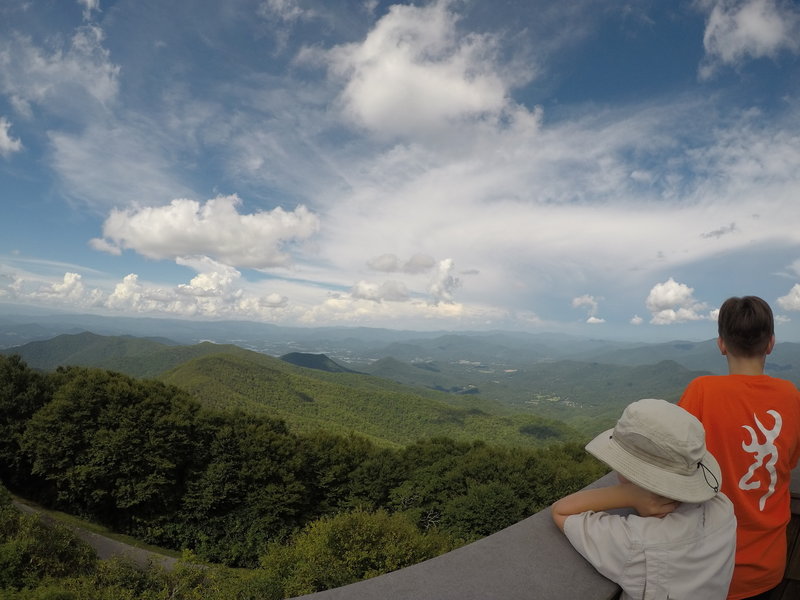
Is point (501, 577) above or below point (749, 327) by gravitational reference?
below

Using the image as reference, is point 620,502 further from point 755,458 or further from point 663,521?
point 755,458

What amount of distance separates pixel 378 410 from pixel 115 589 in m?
103

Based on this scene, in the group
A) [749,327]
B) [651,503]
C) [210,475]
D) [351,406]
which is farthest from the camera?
[351,406]

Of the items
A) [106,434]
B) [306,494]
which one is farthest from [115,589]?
[306,494]

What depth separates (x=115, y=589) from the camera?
11.4m

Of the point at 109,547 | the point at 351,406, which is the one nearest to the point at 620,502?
the point at 109,547

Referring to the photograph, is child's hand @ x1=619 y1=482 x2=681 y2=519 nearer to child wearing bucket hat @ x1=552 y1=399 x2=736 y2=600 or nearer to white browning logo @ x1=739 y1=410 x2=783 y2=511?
child wearing bucket hat @ x1=552 y1=399 x2=736 y2=600

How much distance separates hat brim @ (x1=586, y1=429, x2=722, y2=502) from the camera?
4.94 feet

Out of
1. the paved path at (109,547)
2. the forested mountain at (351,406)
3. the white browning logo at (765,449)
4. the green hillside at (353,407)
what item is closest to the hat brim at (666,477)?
the white browning logo at (765,449)

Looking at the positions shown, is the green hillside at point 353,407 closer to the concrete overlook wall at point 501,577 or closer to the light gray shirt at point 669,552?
the concrete overlook wall at point 501,577

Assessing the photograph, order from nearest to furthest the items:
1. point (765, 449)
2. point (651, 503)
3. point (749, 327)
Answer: point (651, 503)
point (765, 449)
point (749, 327)

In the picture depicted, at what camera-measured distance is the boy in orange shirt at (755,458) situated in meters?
1.95

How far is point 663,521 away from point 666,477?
0.16m

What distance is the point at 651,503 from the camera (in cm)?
161
